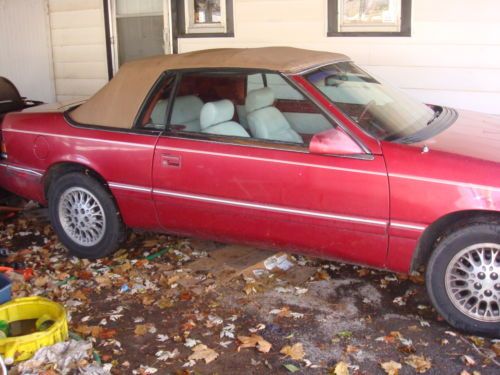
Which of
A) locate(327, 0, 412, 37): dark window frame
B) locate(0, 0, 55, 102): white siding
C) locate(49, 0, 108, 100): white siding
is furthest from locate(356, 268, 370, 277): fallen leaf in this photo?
locate(0, 0, 55, 102): white siding

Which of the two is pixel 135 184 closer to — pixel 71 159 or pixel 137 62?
pixel 71 159

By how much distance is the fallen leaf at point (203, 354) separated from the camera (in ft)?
12.4

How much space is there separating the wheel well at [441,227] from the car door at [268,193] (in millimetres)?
230

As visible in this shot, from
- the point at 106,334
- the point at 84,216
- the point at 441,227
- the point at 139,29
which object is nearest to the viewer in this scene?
the point at 441,227

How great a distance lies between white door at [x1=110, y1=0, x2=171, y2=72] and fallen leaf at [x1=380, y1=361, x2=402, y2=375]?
229 inches

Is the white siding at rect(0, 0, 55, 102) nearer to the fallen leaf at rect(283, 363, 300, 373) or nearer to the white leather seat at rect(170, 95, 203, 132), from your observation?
the white leather seat at rect(170, 95, 203, 132)

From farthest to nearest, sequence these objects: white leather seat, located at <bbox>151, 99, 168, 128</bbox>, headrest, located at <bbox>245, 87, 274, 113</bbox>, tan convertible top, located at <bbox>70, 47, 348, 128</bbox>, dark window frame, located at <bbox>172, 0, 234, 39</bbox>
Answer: dark window frame, located at <bbox>172, 0, 234, 39</bbox>, white leather seat, located at <bbox>151, 99, 168, 128</bbox>, headrest, located at <bbox>245, 87, 274, 113</bbox>, tan convertible top, located at <bbox>70, 47, 348, 128</bbox>

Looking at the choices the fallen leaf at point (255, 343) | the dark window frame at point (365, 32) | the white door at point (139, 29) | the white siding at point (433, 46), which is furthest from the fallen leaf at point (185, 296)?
the white door at point (139, 29)

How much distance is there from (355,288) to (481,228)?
1194 mm

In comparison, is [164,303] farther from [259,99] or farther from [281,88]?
[281,88]

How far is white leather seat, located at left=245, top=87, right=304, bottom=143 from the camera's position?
174 inches

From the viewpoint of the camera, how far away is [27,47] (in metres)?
9.84

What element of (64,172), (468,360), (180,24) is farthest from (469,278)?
(180,24)

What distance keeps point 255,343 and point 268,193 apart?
3.32 ft
